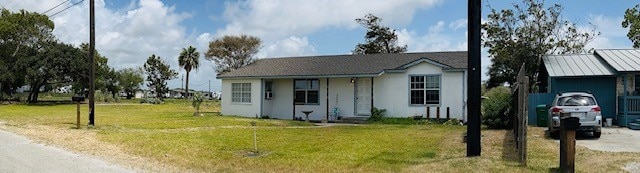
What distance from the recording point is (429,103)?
22828 millimetres

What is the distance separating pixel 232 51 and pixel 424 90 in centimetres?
3985

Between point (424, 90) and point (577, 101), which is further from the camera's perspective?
point (424, 90)

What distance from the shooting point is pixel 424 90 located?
22.9 m

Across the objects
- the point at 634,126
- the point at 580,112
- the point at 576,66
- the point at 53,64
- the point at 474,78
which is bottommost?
the point at 634,126

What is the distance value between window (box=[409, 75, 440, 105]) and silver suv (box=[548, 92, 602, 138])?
7949 mm

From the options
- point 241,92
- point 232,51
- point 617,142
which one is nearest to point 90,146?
point 617,142

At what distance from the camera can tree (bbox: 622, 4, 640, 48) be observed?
34616mm

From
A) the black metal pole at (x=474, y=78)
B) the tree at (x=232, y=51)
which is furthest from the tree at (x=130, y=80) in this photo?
the black metal pole at (x=474, y=78)

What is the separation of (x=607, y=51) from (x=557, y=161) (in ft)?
51.7

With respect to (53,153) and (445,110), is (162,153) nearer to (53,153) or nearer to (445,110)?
(53,153)

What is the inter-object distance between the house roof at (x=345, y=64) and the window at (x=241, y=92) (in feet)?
1.97

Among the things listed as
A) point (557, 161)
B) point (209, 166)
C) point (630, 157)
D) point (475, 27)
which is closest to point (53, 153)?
point (209, 166)

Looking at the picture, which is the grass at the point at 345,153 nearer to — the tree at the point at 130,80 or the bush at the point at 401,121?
the bush at the point at 401,121

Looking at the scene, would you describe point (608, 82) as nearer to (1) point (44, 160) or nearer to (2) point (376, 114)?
(2) point (376, 114)
